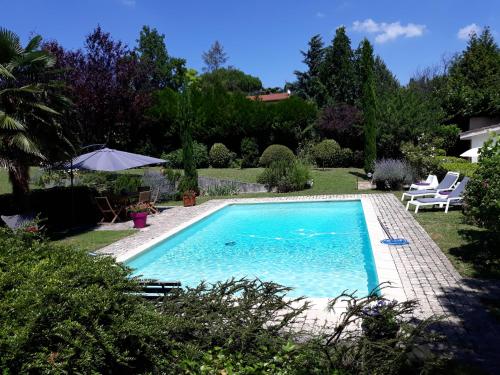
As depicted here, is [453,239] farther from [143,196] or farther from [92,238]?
[143,196]

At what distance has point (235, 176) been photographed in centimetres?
2542

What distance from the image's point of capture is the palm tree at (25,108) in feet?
36.4

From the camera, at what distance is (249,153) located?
31.6m

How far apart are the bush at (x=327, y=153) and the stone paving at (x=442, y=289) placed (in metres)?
17.2

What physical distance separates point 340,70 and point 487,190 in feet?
130

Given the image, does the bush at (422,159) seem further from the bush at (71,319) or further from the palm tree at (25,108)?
the bush at (71,319)

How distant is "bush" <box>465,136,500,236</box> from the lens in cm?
700

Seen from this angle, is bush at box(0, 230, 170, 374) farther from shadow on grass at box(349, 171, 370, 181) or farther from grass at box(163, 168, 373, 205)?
shadow on grass at box(349, 171, 370, 181)

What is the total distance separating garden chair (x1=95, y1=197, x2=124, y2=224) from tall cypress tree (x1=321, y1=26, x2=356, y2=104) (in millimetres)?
32393

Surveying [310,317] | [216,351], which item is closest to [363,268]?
[310,317]

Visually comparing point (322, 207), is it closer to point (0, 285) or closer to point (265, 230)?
point (265, 230)

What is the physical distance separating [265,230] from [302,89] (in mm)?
40330

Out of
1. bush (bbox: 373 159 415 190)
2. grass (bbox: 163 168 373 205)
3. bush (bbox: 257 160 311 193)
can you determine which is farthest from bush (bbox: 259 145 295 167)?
bush (bbox: 373 159 415 190)

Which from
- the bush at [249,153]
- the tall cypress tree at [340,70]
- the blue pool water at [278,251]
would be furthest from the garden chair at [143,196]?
the tall cypress tree at [340,70]
